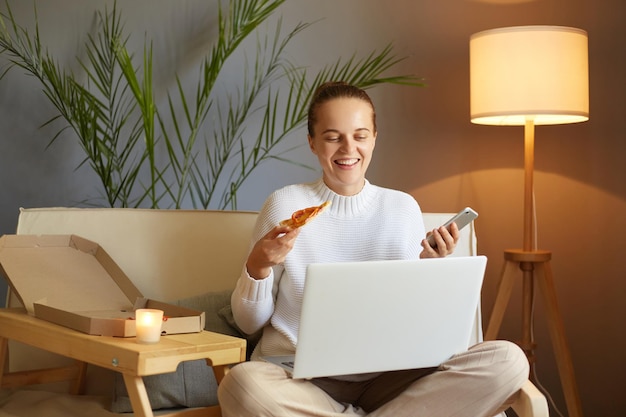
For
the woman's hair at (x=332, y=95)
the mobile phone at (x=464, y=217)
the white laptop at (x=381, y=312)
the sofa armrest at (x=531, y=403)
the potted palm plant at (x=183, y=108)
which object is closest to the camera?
the white laptop at (x=381, y=312)

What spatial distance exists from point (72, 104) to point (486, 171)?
5.09ft

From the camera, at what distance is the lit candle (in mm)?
1681

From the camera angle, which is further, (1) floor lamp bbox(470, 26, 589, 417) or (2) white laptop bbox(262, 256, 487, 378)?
(1) floor lamp bbox(470, 26, 589, 417)

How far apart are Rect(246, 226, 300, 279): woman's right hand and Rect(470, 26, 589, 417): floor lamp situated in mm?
1222

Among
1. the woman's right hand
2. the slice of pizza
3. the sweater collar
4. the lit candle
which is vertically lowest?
the lit candle

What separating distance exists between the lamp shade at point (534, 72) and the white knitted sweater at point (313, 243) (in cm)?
74

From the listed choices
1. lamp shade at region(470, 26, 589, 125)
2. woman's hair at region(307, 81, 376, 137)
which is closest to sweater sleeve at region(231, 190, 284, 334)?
woman's hair at region(307, 81, 376, 137)

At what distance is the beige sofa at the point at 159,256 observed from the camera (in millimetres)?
2144

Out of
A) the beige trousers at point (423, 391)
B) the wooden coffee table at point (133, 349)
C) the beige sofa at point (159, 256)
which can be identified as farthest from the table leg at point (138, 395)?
the beige sofa at point (159, 256)

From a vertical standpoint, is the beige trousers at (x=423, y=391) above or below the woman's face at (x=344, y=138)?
below

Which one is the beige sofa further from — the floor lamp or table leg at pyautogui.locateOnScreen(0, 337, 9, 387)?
the floor lamp

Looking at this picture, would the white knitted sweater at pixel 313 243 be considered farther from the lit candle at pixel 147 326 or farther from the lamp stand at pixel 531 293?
the lamp stand at pixel 531 293

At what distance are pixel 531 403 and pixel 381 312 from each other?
37 centimetres

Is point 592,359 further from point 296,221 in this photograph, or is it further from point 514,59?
point 296,221
